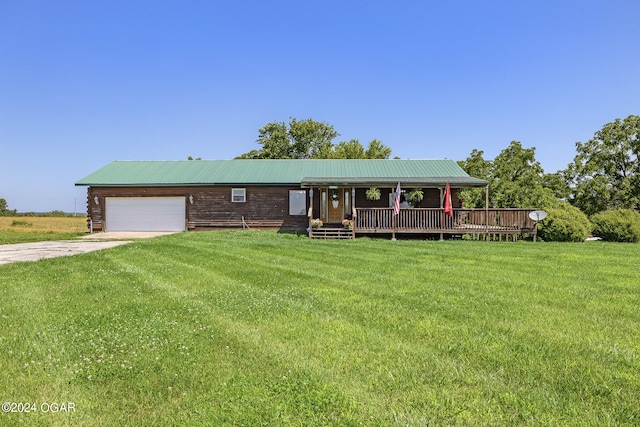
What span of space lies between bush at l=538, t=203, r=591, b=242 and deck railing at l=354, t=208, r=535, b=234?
0.68 m

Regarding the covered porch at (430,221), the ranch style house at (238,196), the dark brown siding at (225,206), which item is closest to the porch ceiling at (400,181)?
the covered porch at (430,221)

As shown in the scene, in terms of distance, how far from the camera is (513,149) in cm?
2994

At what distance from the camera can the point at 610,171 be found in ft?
81.8

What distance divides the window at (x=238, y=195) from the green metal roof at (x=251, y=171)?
59cm

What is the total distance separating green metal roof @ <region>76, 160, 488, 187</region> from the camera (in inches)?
801

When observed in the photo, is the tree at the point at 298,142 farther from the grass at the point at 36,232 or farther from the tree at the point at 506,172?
the grass at the point at 36,232

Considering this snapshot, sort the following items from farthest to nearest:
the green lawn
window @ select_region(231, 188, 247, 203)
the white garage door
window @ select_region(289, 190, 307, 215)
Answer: the white garage door, window @ select_region(231, 188, 247, 203), window @ select_region(289, 190, 307, 215), the green lawn

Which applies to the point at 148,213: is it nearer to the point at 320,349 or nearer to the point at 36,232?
the point at 36,232

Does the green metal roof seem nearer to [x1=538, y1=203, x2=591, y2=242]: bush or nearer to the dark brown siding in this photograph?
the dark brown siding

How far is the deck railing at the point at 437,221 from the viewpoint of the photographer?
16.1 meters

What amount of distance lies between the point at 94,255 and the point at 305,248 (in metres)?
6.24

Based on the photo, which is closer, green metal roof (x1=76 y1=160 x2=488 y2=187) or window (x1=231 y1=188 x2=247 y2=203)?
green metal roof (x1=76 y1=160 x2=488 y2=187)

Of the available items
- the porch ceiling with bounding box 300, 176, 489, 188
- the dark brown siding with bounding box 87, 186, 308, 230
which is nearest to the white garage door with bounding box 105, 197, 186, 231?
the dark brown siding with bounding box 87, 186, 308, 230

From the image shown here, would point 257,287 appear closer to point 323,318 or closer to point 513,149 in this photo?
point 323,318
